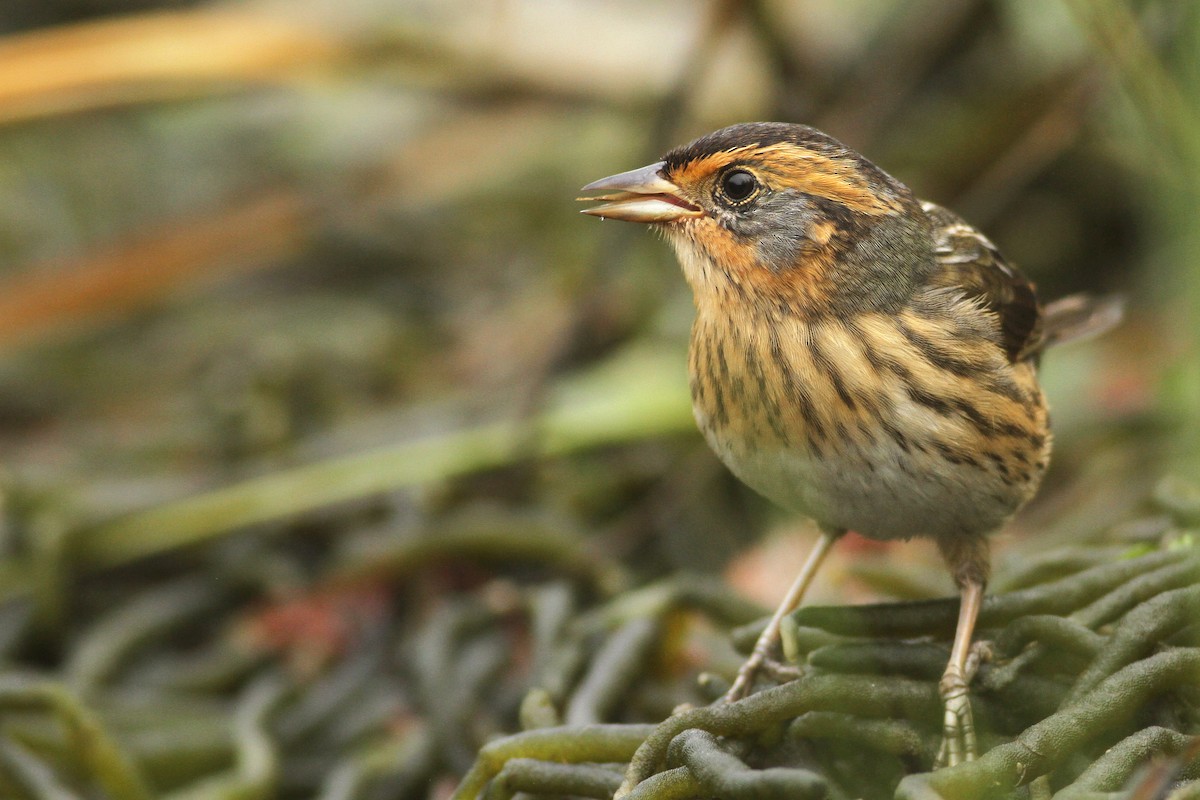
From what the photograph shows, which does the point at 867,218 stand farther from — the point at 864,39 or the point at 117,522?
the point at 864,39

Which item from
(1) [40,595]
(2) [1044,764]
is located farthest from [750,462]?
(1) [40,595]

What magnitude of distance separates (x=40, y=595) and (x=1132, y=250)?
373 cm

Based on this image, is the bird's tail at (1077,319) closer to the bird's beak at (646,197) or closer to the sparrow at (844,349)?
the sparrow at (844,349)

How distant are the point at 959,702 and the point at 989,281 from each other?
891 millimetres

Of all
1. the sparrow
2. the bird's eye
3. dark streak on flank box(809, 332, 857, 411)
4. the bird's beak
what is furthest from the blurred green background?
the bird's beak

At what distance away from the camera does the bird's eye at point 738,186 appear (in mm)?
2533

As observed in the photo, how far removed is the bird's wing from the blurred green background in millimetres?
282

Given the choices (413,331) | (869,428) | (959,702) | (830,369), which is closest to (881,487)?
(869,428)

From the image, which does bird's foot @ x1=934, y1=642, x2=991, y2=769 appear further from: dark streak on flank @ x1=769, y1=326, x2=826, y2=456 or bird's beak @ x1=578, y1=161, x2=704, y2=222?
bird's beak @ x1=578, y1=161, x2=704, y2=222

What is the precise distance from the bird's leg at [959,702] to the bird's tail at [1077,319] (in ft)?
3.16

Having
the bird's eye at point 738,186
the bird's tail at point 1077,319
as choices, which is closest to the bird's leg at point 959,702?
the bird's eye at point 738,186

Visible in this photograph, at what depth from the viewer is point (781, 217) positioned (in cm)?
250

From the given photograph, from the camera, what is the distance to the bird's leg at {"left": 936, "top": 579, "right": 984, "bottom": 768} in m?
1.97

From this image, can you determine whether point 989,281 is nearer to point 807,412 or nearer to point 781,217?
point 781,217
